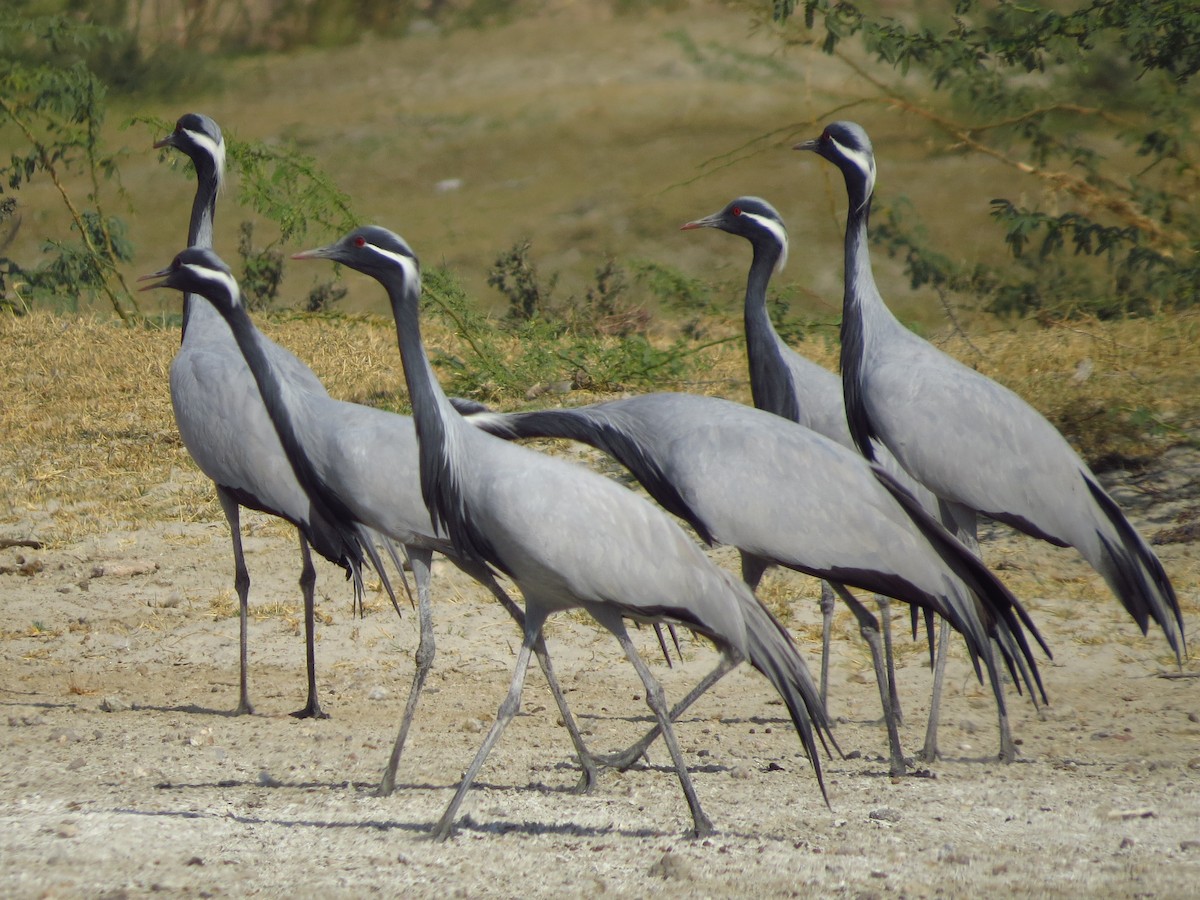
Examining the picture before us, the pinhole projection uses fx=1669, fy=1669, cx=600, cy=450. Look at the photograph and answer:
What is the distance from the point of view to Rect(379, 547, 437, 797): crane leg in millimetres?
4336

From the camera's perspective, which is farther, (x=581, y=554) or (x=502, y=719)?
(x=502, y=719)

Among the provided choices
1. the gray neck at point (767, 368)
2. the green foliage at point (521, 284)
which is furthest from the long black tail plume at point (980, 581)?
the green foliage at point (521, 284)

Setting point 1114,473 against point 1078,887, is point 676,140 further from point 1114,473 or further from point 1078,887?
point 1078,887

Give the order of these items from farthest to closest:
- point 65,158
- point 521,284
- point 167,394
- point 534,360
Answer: point 521,284 → point 65,158 → point 167,394 → point 534,360

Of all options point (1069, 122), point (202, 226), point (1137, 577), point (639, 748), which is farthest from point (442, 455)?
point (1069, 122)

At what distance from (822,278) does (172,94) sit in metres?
6.67

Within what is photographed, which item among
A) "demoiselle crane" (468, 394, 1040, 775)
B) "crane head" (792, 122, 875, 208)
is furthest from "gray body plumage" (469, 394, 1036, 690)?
"crane head" (792, 122, 875, 208)

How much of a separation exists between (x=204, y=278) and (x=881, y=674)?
227 centimetres

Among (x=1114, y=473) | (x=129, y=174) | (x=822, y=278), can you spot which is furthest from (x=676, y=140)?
(x=1114, y=473)

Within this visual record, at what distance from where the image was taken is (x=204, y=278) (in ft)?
15.9

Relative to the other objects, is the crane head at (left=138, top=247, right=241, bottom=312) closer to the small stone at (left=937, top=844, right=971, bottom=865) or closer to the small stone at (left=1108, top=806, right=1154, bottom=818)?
the small stone at (left=937, top=844, right=971, bottom=865)

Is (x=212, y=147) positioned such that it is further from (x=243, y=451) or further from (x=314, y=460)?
(x=314, y=460)

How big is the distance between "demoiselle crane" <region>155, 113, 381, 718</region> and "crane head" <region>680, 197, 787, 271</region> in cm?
143

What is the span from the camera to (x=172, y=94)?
15.9 metres
